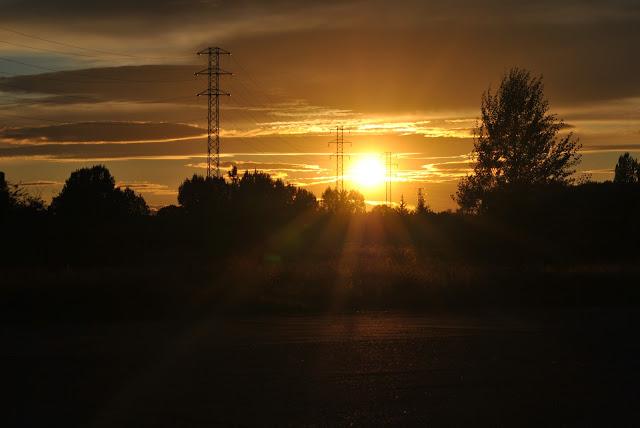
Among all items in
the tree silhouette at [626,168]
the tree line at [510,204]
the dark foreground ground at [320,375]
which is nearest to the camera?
the dark foreground ground at [320,375]

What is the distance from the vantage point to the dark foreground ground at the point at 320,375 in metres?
11.2

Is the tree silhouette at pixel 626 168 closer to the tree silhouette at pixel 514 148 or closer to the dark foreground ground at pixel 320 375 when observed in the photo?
the tree silhouette at pixel 514 148

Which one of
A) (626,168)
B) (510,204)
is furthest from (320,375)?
(626,168)

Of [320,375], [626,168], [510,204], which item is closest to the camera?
[320,375]

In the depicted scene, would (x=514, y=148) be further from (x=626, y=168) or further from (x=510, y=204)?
(x=626, y=168)

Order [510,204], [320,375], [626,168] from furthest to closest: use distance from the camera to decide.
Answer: [626,168] → [510,204] → [320,375]

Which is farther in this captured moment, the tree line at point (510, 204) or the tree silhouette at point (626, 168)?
the tree silhouette at point (626, 168)

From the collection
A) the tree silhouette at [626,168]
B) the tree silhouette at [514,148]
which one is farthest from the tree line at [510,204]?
the tree silhouette at [626,168]

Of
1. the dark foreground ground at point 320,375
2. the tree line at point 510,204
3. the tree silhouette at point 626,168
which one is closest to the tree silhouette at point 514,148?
the tree line at point 510,204

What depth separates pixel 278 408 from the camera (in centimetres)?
1158

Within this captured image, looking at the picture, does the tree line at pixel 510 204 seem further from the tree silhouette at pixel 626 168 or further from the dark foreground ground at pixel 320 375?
the tree silhouette at pixel 626 168

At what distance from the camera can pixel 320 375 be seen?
1409cm

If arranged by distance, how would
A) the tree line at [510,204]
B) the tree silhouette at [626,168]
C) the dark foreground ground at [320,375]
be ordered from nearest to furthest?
the dark foreground ground at [320,375]
the tree line at [510,204]
the tree silhouette at [626,168]

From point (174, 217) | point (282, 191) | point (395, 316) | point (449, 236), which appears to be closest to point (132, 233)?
point (174, 217)
